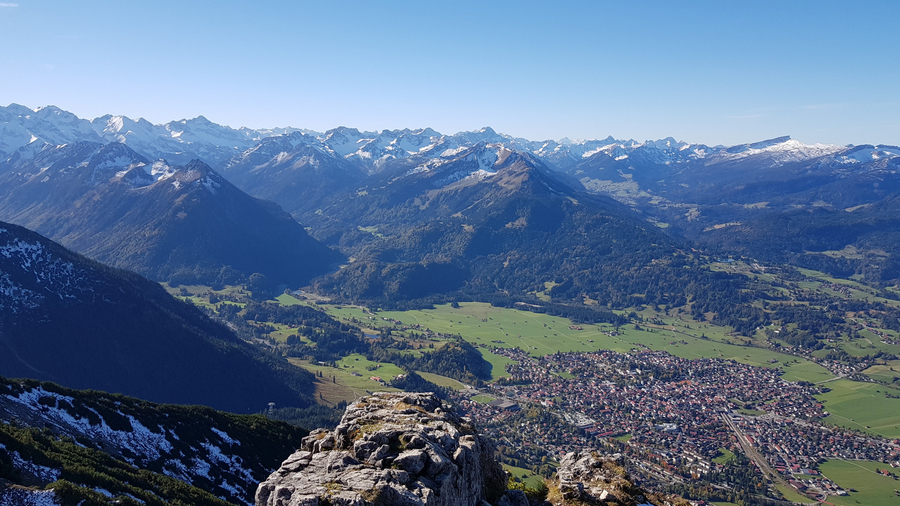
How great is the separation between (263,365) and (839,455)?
155 metres

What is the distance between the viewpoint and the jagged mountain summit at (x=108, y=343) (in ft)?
441

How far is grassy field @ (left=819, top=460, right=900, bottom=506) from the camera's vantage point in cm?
9788

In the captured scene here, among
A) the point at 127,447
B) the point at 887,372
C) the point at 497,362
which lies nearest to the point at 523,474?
the point at 127,447

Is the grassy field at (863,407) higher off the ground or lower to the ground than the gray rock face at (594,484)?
lower

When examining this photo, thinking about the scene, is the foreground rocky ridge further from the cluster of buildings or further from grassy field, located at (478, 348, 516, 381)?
grassy field, located at (478, 348, 516, 381)

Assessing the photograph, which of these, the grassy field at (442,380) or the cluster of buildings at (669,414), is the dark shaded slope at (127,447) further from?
the grassy field at (442,380)

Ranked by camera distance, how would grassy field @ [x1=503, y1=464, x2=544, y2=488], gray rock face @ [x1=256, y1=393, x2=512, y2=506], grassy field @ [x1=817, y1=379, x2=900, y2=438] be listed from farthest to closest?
grassy field @ [x1=817, y1=379, x2=900, y2=438] < grassy field @ [x1=503, y1=464, x2=544, y2=488] < gray rock face @ [x1=256, y1=393, x2=512, y2=506]

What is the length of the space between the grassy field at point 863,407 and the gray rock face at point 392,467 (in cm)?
14776

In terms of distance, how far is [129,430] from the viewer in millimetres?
64125

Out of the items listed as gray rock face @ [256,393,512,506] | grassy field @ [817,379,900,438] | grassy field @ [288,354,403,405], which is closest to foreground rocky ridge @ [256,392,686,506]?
gray rock face @ [256,393,512,506]

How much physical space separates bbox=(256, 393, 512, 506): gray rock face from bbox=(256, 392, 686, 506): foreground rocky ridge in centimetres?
5

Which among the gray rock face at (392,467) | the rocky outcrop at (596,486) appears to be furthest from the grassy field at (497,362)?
the gray rock face at (392,467)

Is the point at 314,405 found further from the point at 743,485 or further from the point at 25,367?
the point at 743,485

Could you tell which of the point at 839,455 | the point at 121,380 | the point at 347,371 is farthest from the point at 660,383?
the point at 121,380
